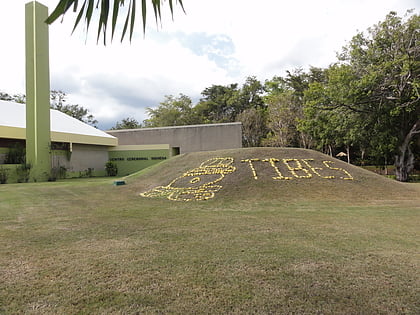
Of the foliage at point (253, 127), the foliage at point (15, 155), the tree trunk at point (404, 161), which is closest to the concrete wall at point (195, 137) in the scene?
the foliage at point (253, 127)

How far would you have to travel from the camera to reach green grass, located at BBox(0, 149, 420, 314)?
258cm

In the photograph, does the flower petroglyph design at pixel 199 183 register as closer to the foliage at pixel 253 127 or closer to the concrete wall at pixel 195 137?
the concrete wall at pixel 195 137

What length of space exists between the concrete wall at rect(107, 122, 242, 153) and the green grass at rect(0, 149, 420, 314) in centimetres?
1751

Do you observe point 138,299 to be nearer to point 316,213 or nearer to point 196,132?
point 316,213

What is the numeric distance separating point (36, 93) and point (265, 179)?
15.5 meters

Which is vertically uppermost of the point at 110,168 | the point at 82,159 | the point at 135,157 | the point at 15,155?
the point at 15,155

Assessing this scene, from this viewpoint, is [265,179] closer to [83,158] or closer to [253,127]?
[83,158]

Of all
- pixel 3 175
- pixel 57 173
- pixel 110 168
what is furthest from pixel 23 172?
Result: pixel 110 168

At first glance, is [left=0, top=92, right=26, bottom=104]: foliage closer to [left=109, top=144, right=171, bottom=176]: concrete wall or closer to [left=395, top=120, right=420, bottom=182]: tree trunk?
[left=109, top=144, right=171, bottom=176]: concrete wall

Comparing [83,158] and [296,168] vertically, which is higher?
[83,158]

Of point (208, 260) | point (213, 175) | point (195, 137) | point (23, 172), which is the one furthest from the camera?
point (195, 137)

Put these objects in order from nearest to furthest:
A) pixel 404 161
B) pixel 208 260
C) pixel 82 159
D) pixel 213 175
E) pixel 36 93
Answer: pixel 208 260 → pixel 213 175 → pixel 36 93 → pixel 404 161 → pixel 82 159

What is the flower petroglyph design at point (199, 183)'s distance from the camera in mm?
9859

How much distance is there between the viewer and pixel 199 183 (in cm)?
1090
